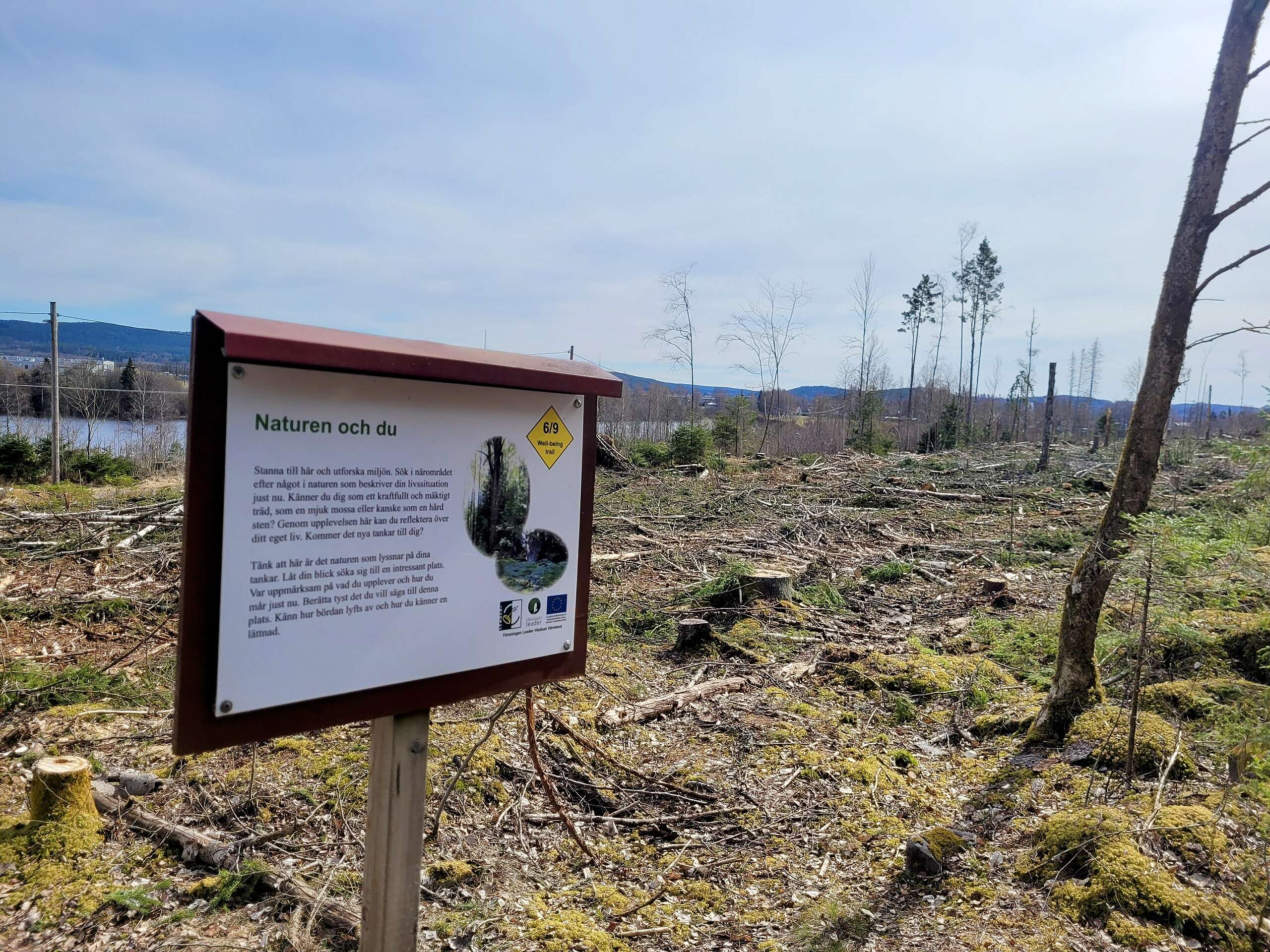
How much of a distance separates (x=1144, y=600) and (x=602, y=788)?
331cm

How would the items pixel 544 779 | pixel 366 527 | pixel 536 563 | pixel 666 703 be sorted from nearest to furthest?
pixel 366 527
pixel 536 563
pixel 544 779
pixel 666 703

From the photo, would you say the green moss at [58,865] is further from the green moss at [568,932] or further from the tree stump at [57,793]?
the green moss at [568,932]

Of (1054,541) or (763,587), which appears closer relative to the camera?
(763,587)

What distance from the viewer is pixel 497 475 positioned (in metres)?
2.20

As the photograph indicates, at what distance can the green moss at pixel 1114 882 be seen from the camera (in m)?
2.95

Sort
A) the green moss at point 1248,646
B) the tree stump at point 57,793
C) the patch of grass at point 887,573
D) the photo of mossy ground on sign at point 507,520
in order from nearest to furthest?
the photo of mossy ground on sign at point 507,520 → the tree stump at point 57,793 → the green moss at point 1248,646 → the patch of grass at point 887,573

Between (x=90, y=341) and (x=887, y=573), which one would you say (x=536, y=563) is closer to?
(x=887, y=573)

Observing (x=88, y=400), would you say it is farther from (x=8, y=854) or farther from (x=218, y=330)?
(x=218, y=330)

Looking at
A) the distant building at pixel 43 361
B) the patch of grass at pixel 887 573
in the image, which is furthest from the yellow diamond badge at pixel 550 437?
the distant building at pixel 43 361

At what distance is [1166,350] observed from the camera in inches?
170

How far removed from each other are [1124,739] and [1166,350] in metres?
2.39

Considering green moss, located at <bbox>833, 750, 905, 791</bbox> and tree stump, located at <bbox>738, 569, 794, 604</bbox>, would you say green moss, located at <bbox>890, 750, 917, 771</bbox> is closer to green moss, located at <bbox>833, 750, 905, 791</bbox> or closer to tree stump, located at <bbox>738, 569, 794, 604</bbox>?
green moss, located at <bbox>833, 750, 905, 791</bbox>

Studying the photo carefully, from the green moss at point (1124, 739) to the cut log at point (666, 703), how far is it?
2.54 m

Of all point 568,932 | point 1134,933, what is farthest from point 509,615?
point 1134,933
